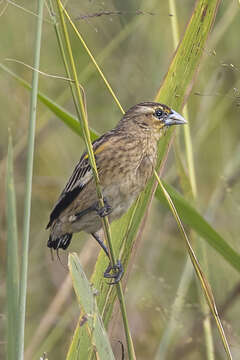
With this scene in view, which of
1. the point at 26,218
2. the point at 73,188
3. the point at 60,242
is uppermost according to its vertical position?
the point at 73,188

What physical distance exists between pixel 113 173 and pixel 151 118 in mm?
370

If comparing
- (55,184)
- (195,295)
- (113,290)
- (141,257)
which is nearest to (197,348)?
(195,295)

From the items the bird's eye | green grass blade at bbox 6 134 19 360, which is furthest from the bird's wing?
green grass blade at bbox 6 134 19 360

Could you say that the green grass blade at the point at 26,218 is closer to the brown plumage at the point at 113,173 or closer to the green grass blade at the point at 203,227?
the green grass blade at the point at 203,227

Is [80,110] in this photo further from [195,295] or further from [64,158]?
[64,158]

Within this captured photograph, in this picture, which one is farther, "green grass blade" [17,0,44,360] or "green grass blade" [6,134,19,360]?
"green grass blade" [6,134,19,360]

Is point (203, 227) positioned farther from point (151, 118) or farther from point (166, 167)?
point (166, 167)

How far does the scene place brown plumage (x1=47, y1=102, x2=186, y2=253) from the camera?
2.90 metres

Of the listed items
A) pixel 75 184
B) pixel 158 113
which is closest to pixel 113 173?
pixel 75 184

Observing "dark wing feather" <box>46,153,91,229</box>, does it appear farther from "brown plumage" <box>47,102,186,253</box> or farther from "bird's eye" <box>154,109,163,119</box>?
"bird's eye" <box>154,109,163,119</box>

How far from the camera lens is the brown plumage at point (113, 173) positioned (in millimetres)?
2904

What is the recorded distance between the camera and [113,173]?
2967mm

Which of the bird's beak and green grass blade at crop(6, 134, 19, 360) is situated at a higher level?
the bird's beak

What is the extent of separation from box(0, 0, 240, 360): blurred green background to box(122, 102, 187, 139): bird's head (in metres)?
0.68
